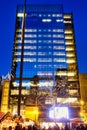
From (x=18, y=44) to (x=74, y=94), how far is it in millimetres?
43996

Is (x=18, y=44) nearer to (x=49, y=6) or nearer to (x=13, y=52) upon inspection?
(x=13, y=52)

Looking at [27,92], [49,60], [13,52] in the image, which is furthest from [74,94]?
[13,52]

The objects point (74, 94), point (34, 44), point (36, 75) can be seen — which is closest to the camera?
point (74, 94)

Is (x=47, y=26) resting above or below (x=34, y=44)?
above

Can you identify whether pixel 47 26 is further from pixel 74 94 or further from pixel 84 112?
pixel 84 112

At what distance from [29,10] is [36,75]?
42462 mm

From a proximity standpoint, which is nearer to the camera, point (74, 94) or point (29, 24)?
point (74, 94)

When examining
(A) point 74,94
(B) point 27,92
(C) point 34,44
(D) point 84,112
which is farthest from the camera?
(C) point 34,44

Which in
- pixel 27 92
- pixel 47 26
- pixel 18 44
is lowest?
pixel 27 92

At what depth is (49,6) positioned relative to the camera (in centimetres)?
14350

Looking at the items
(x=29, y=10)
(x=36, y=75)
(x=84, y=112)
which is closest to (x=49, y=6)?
(x=29, y=10)

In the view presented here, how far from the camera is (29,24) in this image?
136 m

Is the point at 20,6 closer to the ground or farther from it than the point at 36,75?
farther from it

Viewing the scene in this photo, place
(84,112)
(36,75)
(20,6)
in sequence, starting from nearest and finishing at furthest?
(84,112) → (36,75) → (20,6)
